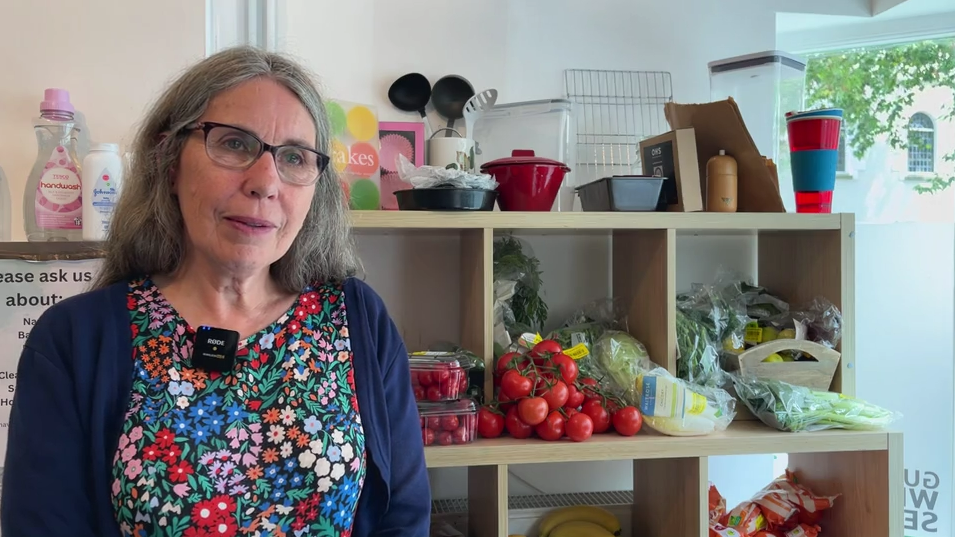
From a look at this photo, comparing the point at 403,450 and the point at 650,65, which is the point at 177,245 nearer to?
the point at 403,450

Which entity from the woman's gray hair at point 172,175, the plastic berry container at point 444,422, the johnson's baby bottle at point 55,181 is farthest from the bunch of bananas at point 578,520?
the johnson's baby bottle at point 55,181

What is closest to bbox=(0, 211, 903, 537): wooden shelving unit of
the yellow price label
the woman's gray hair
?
the yellow price label

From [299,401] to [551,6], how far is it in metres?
1.26

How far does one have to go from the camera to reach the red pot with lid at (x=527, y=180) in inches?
57.4

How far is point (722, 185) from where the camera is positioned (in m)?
1.54

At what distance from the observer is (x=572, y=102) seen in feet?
5.73

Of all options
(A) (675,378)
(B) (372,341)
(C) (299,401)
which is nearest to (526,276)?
(A) (675,378)

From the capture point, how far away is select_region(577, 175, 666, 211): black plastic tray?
1.49 meters

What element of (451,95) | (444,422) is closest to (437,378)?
(444,422)

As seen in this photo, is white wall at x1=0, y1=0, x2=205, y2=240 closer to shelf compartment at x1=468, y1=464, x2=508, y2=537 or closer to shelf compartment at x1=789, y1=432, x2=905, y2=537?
shelf compartment at x1=468, y1=464, x2=508, y2=537

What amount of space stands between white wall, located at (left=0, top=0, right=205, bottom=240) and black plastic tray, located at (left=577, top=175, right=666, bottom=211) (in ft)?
3.02

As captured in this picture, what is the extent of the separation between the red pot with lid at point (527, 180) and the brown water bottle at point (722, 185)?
0.34 metres

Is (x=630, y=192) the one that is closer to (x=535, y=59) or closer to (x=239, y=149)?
(x=535, y=59)

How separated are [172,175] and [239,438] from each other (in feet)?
1.30
